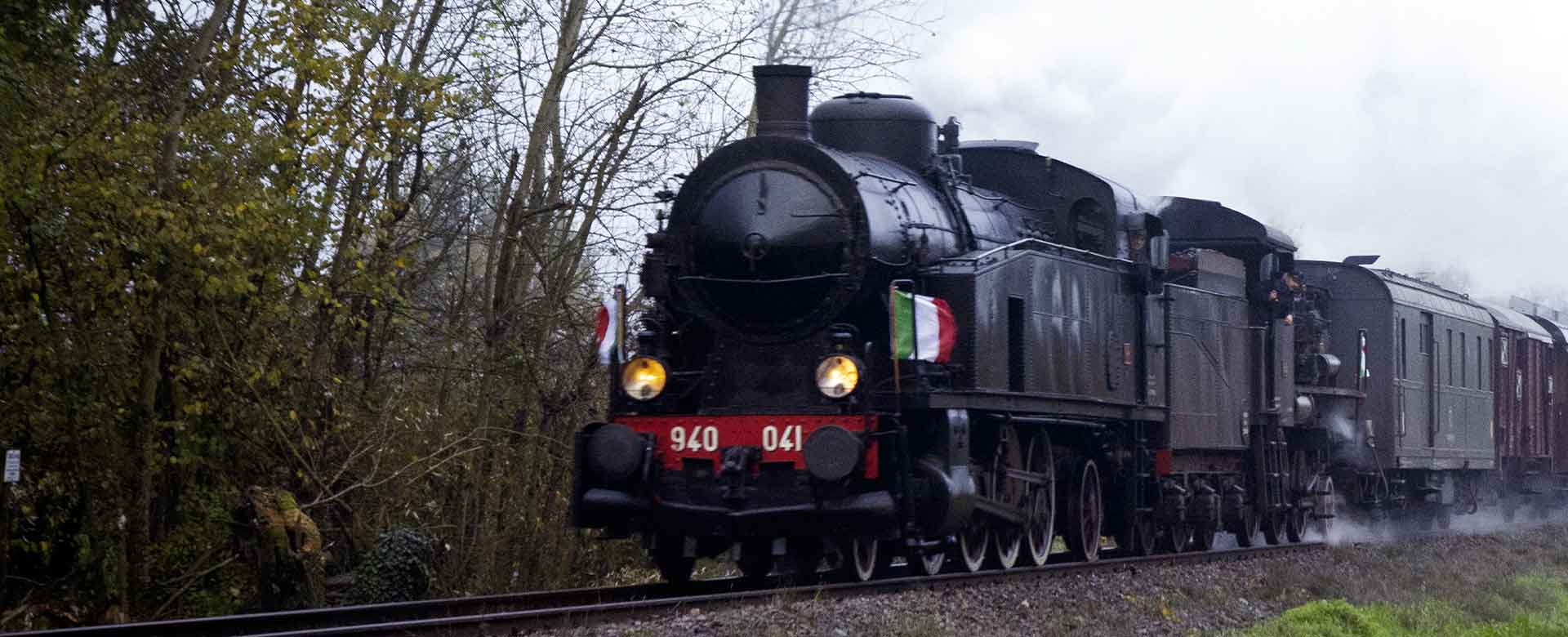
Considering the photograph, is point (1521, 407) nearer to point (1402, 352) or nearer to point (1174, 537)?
point (1402, 352)

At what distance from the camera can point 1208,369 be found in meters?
15.6

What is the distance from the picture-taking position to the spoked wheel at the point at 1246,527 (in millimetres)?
17203

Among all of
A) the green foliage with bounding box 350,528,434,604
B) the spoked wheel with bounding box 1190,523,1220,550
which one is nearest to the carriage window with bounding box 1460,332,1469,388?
the spoked wheel with bounding box 1190,523,1220,550

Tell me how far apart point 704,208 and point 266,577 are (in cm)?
466

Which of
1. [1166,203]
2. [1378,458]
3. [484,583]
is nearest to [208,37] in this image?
[484,583]

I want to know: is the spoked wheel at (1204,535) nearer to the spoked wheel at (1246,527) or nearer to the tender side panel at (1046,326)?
the spoked wheel at (1246,527)

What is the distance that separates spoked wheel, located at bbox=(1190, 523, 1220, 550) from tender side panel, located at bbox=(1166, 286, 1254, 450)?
825 mm

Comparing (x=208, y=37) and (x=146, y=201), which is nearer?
(x=146, y=201)

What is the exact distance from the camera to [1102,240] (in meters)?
13.9

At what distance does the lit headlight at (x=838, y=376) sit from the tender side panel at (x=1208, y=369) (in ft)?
15.7

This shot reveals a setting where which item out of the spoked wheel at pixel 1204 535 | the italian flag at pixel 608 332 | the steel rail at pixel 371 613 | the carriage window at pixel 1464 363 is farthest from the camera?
the carriage window at pixel 1464 363

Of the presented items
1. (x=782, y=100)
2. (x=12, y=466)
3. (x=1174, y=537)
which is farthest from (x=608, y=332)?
(x=1174, y=537)

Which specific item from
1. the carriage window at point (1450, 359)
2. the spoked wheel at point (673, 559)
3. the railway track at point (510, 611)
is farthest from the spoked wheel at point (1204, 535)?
the carriage window at point (1450, 359)

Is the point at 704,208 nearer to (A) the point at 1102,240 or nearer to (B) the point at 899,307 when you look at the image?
(B) the point at 899,307
